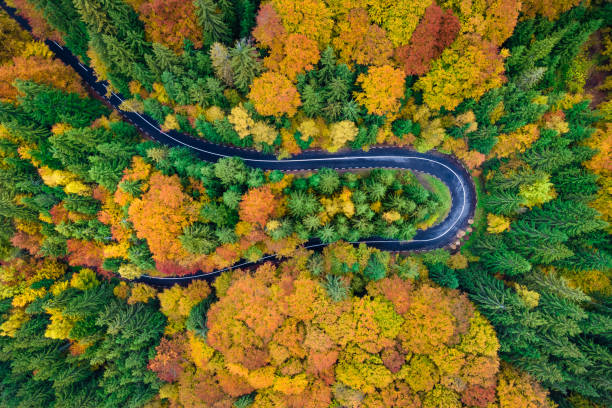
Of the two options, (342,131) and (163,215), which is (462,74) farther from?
(163,215)

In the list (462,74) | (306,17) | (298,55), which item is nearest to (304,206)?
Answer: (298,55)

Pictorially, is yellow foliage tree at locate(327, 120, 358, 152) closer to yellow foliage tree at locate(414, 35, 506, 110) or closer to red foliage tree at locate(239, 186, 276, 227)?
yellow foliage tree at locate(414, 35, 506, 110)

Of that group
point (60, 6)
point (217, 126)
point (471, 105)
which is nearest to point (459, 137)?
point (471, 105)

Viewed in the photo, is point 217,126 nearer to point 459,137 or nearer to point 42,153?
point 42,153

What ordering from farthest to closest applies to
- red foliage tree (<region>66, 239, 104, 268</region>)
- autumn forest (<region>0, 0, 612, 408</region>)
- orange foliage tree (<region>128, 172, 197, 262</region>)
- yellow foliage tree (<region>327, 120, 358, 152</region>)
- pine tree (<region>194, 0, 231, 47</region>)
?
red foliage tree (<region>66, 239, 104, 268</region>)
yellow foliage tree (<region>327, 120, 358, 152</region>)
orange foliage tree (<region>128, 172, 197, 262</region>)
autumn forest (<region>0, 0, 612, 408</region>)
pine tree (<region>194, 0, 231, 47</region>)

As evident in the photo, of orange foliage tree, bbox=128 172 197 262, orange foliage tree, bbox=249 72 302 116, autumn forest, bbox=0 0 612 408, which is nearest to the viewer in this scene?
orange foliage tree, bbox=249 72 302 116

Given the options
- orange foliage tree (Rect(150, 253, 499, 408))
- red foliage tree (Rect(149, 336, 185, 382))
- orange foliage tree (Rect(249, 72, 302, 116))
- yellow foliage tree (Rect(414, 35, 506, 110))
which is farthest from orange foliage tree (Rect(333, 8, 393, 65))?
red foliage tree (Rect(149, 336, 185, 382))
